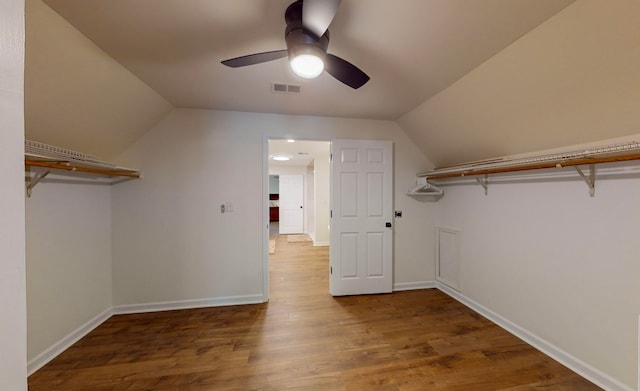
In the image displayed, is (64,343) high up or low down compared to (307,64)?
down

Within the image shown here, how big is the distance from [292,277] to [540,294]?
9.81 ft

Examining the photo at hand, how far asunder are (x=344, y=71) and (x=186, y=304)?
303 centimetres

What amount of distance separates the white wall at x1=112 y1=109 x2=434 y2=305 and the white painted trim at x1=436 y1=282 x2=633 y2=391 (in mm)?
2620

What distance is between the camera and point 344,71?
4.95 feet

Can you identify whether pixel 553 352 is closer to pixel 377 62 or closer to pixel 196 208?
pixel 377 62

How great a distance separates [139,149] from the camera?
2.66 meters

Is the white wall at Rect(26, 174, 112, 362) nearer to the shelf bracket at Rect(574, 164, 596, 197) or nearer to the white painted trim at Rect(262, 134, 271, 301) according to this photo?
the white painted trim at Rect(262, 134, 271, 301)

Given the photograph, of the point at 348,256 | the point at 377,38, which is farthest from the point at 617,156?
the point at 348,256

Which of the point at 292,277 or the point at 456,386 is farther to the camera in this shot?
the point at 292,277

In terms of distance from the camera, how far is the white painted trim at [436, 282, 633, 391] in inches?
64.9

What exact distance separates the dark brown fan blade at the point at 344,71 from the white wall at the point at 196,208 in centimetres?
147

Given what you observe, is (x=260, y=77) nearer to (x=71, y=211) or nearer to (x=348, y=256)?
(x=71, y=211)

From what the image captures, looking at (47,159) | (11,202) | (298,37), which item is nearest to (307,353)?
(11,202)

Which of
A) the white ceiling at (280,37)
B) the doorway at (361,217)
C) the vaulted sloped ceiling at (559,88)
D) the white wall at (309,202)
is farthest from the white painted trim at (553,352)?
the white wall at (309,202)
